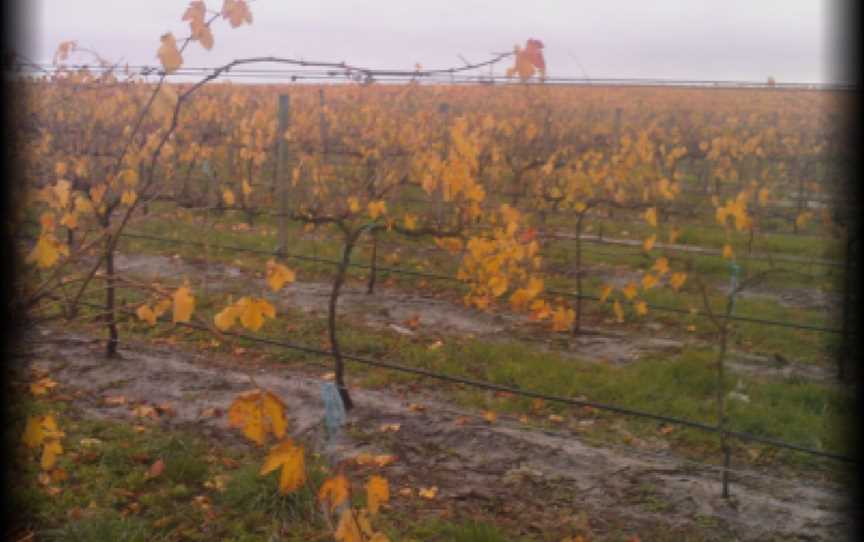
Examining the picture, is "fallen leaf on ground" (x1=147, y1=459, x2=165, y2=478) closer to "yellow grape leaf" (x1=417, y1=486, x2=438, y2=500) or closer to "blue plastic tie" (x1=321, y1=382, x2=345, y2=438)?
"blue plastic tie" (x1=321, y1=382, x2=345, y2=438)

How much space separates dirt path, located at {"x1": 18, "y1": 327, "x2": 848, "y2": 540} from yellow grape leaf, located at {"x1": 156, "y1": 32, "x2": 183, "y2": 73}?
4.73ft

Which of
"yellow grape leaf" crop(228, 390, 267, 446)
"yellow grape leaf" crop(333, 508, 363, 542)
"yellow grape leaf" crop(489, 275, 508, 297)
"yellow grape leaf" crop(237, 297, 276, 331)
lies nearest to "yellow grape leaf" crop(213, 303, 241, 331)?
"yellow grape leaf" crop(237, 297, 276, 331)

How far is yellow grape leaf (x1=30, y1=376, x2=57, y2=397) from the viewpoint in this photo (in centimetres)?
260

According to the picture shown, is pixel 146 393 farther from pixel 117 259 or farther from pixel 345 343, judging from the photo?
pixel 117 259

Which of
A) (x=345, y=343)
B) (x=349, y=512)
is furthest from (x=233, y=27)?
(x=345, y=343)

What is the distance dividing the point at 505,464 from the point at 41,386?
1865mm

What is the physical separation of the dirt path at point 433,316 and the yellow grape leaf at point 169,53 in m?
2.92

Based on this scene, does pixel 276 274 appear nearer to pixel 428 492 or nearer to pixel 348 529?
pixel 348 529

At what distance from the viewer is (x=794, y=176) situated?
13.5 meters

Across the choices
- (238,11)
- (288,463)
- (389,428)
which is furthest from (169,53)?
(389,428)

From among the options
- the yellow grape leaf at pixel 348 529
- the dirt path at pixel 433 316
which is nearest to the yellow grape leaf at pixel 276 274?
the yellow grape leaf at pixel 348 529

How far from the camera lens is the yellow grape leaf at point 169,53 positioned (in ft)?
7.13

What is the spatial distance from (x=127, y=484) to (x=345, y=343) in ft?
6.58

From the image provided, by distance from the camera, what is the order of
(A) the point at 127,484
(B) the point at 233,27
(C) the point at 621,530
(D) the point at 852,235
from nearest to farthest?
1. (B) the point at 233,27
2. (C) the point at 621,530
3. (A) the point at 127,484
4. (D) the point at 852,235
